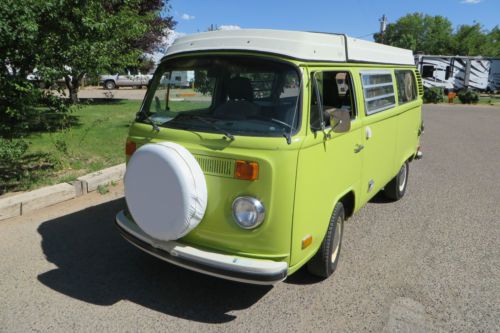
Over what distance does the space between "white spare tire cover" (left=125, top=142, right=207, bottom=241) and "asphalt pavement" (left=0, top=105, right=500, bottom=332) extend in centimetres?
71

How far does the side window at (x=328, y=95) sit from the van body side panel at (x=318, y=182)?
0.10 m

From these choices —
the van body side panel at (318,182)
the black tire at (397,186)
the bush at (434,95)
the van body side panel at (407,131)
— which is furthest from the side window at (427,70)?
the van body side panel at (318,182)

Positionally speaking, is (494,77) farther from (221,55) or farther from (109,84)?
(221,55)

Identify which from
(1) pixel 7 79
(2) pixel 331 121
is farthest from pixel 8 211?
(2) pixel 331 121

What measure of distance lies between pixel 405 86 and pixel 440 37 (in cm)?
7931

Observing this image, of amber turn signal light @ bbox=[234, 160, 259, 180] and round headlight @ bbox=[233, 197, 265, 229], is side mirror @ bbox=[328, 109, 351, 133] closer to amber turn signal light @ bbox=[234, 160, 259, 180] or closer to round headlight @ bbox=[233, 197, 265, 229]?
amber turn signal light @ bbox=[234, 160, 259, 180]

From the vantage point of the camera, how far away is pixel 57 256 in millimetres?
4172

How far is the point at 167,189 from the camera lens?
303 cm

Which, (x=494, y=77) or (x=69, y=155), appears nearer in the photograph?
(x=69, y=155)

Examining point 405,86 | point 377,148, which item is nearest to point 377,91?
point 377,148

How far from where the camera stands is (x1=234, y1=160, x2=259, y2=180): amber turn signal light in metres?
2.96

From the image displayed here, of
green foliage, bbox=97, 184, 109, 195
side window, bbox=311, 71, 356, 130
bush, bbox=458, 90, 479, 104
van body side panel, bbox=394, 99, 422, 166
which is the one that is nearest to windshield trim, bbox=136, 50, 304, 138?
side window, bbox=311, 71, 356, 130

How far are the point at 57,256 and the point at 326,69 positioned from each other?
3.18 metres

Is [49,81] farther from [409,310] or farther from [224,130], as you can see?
[409,310]
